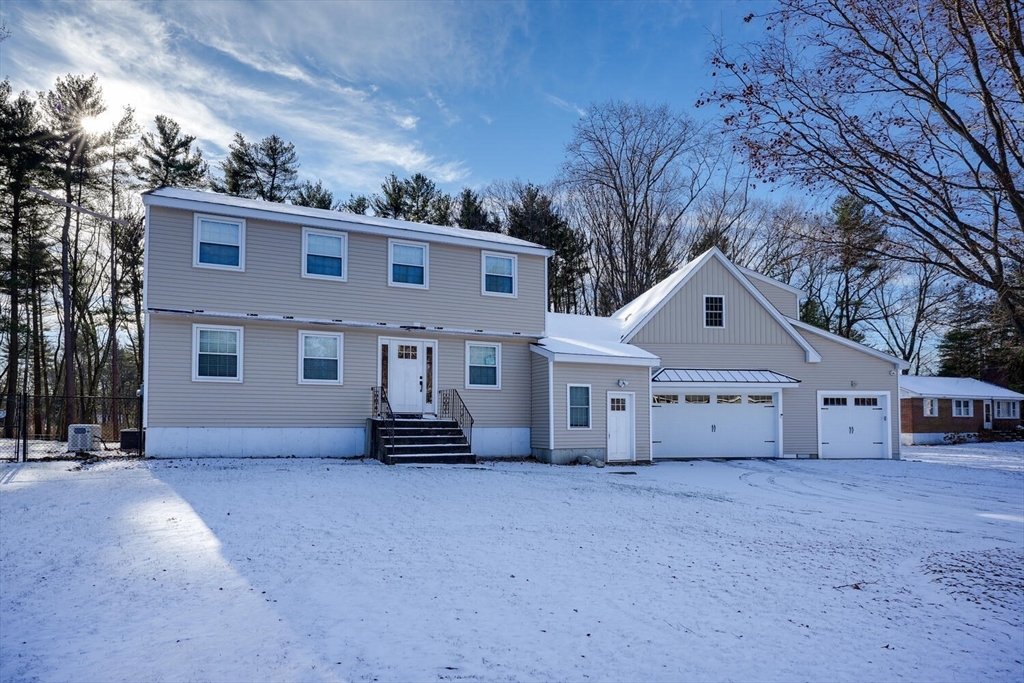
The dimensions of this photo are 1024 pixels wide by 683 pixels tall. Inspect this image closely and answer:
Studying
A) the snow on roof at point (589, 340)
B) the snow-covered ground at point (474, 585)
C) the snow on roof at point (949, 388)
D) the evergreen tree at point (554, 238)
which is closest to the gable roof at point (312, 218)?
the snow on roof at point (589, 340)

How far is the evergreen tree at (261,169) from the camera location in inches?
1257

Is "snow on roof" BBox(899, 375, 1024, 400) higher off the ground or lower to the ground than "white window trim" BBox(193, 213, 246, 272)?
lower

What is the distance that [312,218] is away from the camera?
55.5 feet

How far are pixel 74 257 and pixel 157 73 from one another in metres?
16.4

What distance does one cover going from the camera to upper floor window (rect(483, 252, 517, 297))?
755 inches

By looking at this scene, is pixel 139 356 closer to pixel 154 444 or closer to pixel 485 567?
pixel 154 444

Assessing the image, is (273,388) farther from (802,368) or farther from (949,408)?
(949,408)

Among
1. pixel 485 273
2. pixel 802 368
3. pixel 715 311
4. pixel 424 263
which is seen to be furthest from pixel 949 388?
pixel 424 263

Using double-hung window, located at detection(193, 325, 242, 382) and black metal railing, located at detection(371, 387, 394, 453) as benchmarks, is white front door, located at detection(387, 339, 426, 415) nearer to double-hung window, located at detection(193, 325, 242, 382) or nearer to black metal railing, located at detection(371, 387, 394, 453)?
black metal railing, located at detection(371, 387, 394, 453)

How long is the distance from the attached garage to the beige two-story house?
0.21ft

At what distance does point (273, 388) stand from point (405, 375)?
11.1ft

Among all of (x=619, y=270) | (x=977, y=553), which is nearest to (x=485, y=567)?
(x=977, y=553)

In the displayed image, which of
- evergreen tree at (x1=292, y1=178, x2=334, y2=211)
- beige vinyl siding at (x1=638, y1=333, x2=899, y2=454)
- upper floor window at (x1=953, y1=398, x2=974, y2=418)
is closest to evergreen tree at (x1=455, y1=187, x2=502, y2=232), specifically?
evergreen tree at (x1=292, y1=178, x2=334, y2=211)

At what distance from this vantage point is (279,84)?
17.8 metres
